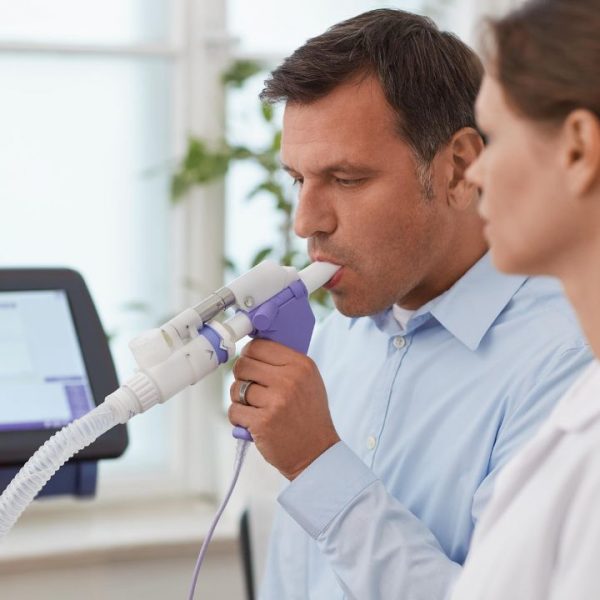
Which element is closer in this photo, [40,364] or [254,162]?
[40,364]

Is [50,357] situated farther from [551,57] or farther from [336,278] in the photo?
[551,57]

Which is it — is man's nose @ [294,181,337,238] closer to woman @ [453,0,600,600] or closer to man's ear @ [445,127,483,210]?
man's ear @ [445,127,483,210]

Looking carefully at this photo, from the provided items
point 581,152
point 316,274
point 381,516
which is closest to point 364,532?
point 381,516

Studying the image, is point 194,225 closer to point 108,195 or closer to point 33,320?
point 108,195

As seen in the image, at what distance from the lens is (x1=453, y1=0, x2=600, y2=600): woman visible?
2.52 ft

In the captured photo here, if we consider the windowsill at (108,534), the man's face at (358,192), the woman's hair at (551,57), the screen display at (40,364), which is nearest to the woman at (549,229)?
the woman's hair at (551,57)

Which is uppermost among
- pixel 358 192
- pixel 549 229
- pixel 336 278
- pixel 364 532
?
pixel 549 229

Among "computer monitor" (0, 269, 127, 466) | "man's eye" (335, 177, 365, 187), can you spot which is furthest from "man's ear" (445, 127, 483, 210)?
"computer monitor" (0, 269, 127, 466)

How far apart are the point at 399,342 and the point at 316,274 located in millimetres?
232

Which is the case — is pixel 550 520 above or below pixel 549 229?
below

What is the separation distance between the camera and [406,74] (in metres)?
1.43

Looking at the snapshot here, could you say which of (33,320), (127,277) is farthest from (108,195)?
(33,320)

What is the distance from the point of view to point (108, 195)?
2.94m

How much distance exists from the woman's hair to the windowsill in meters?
2.09
